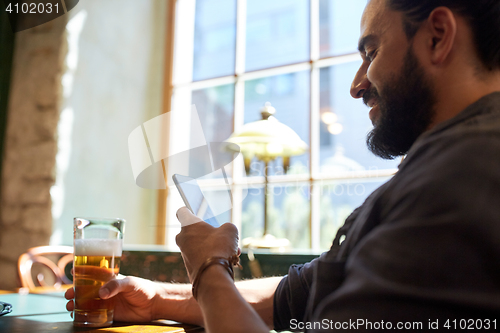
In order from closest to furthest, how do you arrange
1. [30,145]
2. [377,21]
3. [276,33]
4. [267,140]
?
[377,21]
[267,140]
[30,145]
[276,33]

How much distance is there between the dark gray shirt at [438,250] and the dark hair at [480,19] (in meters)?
0.24

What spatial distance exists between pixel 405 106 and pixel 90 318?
2.40 feet

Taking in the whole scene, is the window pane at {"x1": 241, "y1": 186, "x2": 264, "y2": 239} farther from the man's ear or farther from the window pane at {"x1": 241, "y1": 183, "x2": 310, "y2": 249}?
the man's ear

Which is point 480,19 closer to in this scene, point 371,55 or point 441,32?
point 441,32

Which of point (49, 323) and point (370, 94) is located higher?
point (370, 94)

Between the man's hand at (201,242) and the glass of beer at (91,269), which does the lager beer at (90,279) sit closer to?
the glass of beer at (91,269)

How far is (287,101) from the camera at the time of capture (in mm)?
3357

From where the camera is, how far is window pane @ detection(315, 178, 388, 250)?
2.97 metres

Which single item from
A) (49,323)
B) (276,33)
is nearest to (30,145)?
(276,33)

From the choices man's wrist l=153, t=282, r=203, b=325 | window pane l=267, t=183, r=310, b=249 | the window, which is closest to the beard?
man's wrist l=153, t=282, r=203, b=325

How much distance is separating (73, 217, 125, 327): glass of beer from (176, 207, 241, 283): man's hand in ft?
0.50

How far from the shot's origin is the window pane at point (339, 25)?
315 cm

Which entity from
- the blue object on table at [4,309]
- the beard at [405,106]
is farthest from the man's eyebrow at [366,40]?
the blue object on table at [4,309]

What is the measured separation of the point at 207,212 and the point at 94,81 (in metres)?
2.74
